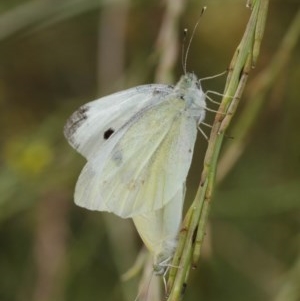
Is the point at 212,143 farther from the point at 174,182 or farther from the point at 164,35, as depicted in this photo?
the point at 164,35

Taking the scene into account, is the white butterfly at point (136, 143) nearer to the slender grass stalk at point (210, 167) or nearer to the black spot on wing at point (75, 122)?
the black spot on wing at point (75, 122)

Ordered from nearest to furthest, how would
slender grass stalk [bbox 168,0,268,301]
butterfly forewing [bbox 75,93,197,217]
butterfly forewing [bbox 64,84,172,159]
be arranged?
slender grass stalk [bbox 168,0,268,301]
butterfly forewing [bbox 75,93,197,217]
butterfly forewing [bbox 64,84,172,159]

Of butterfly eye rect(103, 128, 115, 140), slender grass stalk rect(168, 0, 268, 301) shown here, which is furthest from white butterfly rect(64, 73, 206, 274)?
slender grass stalk rect(168, 0, 268, 301)

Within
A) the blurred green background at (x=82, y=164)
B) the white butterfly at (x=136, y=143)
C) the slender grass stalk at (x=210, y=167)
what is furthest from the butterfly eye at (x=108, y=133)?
the blurred green background at (x=82, y=164)

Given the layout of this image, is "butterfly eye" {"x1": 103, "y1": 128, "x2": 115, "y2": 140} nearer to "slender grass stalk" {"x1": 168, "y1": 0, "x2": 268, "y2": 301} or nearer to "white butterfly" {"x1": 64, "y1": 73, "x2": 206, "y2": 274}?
"white butterfly" {"x1": 64, "y1": 73, "x2": 206, "y2": 274}

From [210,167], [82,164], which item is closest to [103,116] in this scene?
[210,167]
